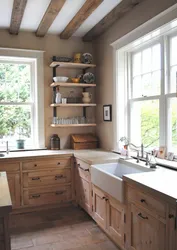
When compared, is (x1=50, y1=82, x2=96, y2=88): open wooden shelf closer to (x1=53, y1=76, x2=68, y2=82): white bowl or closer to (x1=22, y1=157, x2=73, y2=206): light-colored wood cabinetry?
(x1=53, y1=76, x2=68, y2=82): white bowl

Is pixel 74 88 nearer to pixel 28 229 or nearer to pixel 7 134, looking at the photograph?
pixel 7 134

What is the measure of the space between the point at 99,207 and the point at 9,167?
A: 1371 mm

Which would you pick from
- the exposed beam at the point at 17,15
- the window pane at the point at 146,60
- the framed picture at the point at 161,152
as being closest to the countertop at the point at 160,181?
the framed picture at the point at 161,152

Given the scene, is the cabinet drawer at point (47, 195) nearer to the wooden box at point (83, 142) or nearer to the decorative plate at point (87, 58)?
the wooden box at point (83, 142)

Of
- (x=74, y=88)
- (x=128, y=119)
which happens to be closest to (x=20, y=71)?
(x=74, y=88)

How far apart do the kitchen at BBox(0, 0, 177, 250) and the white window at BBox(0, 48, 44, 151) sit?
0.05 feet

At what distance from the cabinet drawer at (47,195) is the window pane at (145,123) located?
128cm

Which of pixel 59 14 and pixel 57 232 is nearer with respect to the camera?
pixel 57 232

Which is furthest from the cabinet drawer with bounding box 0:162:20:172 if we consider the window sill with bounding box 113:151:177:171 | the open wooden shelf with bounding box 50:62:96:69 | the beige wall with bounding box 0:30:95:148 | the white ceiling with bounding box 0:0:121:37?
the white ceiling with bounding box 0:0:121:37

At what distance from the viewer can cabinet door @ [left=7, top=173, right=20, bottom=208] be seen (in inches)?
133

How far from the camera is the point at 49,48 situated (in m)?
4.08

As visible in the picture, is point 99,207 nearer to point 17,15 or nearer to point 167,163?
point 167,163

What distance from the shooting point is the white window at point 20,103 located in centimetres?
397

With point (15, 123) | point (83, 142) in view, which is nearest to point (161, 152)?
point (83, 142)
